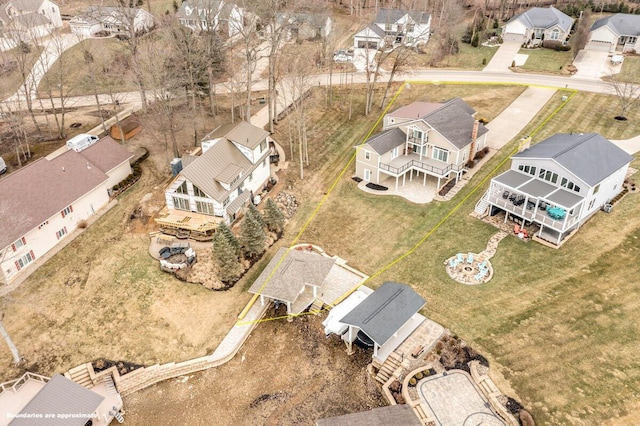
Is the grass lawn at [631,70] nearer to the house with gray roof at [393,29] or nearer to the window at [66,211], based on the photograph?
the house with gray roof at [393,29]

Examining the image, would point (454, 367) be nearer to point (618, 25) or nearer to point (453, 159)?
point (453, 159)

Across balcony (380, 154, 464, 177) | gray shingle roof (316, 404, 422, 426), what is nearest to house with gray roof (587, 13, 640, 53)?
balcony (380, 154, 464, 177)

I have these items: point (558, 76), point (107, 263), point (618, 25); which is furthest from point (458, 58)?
point (107, 263)

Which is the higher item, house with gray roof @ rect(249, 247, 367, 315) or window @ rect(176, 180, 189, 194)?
window @ rect(176, 180, 189, 194)

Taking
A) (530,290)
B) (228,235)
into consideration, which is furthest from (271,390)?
(530,290)

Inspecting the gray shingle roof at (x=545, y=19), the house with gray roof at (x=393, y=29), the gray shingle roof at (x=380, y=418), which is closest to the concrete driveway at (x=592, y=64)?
the gray shingle roof at (x=545, y=19)

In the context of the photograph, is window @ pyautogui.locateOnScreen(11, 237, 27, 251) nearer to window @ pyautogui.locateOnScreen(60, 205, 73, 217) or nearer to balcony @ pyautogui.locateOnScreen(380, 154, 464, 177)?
window @ pyautogui.locateOnScreen(60, 205, 73, 217)
